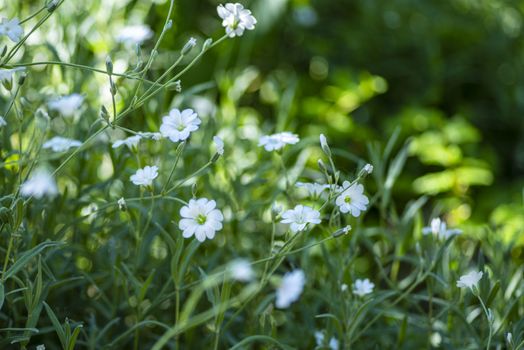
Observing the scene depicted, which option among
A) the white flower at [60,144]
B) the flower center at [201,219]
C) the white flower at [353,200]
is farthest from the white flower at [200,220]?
the white flower at [60,144]

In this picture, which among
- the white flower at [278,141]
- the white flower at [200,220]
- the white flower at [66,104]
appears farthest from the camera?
the white flower at [66,104]

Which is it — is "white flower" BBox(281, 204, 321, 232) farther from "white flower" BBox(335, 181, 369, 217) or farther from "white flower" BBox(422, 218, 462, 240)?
"white flower" BBox(422, 218, 462, 240)

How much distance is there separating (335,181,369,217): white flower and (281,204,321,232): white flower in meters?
0.04

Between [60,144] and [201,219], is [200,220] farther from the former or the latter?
[60,144]

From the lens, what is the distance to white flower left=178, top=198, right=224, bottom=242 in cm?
93

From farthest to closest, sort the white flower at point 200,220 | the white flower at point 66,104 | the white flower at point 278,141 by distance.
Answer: the white flower at point 66,104 < the white flower at point 278,141 < the white flower at point 200,220

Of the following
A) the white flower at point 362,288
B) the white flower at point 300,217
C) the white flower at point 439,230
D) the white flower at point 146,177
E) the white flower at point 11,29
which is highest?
the white flower at point 11,29

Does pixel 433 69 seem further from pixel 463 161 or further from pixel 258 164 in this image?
pixel 258 164

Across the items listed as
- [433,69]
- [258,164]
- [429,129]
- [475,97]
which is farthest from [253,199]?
[475,97]

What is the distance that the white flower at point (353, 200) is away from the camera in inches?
37.9

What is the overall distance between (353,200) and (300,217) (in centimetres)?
8

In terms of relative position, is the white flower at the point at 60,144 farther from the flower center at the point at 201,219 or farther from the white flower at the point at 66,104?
the flower center at the point at 201,219

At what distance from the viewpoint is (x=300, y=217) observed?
3.15 feet

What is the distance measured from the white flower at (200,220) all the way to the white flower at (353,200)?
0.51 feet
